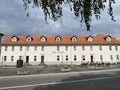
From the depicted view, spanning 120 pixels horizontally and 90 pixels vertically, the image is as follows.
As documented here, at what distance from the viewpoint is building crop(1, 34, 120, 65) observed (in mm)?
69375

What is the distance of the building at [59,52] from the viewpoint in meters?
69.4

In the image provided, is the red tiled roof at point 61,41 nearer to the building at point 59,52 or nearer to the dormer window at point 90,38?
the building at point 59,52

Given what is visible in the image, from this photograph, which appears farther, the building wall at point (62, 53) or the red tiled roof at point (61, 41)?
the red tiled roof at point (61, 41)

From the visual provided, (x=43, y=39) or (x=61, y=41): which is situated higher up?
(x=43, y=39)

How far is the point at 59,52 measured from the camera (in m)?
69.8

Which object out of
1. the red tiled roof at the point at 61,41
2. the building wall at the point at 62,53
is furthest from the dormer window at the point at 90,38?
the building wall at the point at 62,53

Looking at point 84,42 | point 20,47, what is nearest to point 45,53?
point 20,47

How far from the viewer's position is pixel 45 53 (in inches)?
2744

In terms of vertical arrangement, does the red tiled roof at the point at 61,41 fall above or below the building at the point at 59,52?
above

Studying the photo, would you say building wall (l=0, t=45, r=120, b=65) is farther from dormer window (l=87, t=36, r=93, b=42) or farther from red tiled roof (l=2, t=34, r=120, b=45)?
dormer window (l=87, t=36, r=93, b=42)

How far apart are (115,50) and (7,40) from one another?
115ft

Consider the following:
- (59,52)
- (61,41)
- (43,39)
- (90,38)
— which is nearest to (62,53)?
(59,52)

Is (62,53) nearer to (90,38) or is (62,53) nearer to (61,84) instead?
(90,38)

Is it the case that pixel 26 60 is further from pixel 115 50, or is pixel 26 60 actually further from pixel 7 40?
pixel 115 50
